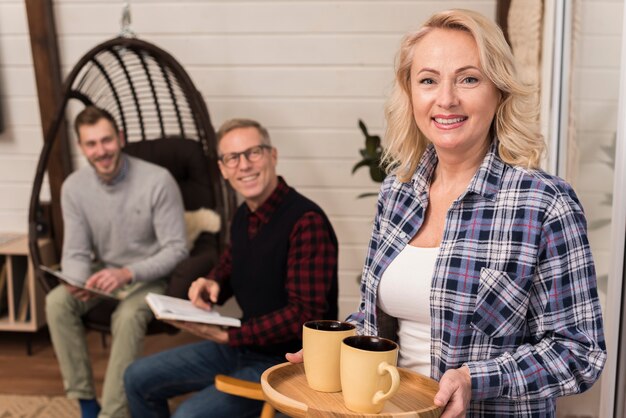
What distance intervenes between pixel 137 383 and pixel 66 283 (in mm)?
751

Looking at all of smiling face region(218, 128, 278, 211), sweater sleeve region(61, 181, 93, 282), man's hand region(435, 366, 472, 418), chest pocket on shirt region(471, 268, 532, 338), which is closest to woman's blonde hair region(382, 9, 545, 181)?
chest pocket on shirt region(471, 268, 532, 338)

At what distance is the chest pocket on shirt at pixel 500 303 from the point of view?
1.20 metres

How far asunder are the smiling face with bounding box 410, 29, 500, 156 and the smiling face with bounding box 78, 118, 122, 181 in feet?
6.40

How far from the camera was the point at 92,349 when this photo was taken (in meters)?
3.65

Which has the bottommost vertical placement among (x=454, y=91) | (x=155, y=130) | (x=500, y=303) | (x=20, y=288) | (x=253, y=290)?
(x=20, y=288)

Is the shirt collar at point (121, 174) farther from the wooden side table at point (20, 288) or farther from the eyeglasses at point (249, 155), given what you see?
the eyeglasses at point (249, 155)

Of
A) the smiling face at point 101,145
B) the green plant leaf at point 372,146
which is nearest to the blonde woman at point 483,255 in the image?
the green plant leaf at point 372,146

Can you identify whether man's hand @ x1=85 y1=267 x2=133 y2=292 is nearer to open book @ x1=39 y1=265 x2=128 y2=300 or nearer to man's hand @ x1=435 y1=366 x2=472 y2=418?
open book @ x1=39 y1=265 x2=128 y2=300

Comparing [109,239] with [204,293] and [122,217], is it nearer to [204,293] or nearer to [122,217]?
[122,217]

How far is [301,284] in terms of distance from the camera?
1.99m

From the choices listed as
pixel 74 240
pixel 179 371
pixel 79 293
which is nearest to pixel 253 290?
pixel 179 371

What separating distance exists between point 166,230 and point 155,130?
94cm

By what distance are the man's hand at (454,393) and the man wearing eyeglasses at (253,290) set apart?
87 cm

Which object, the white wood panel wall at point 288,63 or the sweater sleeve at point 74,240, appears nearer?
the sweater sleeve at point 74,240
